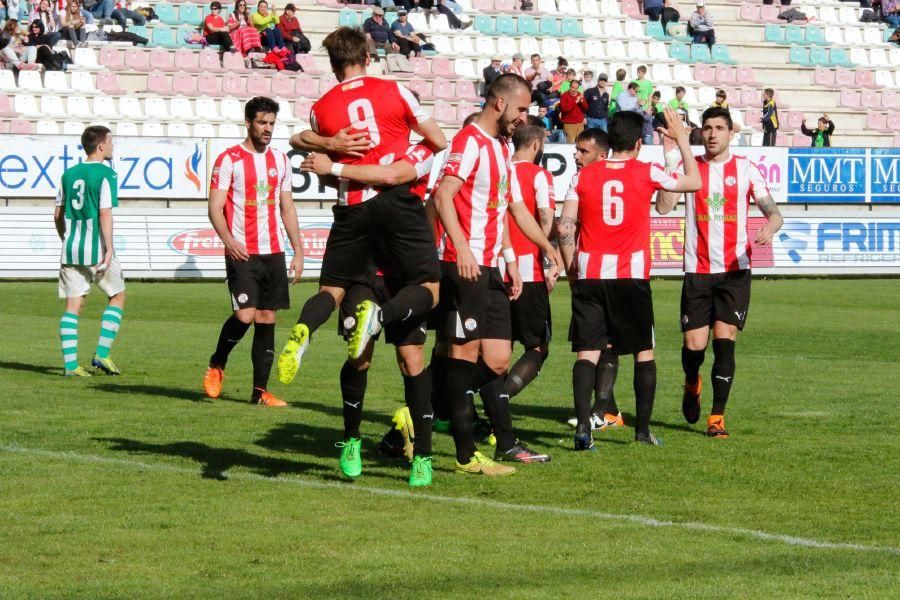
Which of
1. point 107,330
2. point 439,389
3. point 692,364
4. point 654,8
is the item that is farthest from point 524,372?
point 654,8

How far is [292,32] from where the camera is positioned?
32344 millimetres

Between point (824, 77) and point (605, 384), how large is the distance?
101ft

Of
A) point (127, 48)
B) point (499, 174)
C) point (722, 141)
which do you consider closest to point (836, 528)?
point (499, 174)

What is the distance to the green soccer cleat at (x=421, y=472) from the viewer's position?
286 inches

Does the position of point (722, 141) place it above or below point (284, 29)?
below

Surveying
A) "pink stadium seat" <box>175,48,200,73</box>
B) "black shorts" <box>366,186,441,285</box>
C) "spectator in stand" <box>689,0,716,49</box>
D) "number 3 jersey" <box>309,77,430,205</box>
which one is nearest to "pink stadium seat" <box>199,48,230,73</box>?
"pink stadium seat" <box>175,48,200,73</box>

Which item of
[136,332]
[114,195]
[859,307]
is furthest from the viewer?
[859,307]

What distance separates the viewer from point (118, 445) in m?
8.49

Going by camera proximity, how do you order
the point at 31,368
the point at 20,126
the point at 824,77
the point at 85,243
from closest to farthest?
the point at 85,243, the point at 31,368, the point at 20,126, the point at 824,77

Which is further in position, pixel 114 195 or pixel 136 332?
pixel 136 332

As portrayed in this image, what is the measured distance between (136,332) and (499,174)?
33.1 ft

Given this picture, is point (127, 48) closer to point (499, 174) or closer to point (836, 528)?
point (499, 174)

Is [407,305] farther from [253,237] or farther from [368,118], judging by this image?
[253,237]

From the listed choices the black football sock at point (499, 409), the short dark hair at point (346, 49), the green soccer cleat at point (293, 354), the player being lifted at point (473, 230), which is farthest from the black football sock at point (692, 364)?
the green soccer cleat at point (293, 354)
